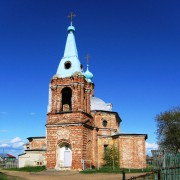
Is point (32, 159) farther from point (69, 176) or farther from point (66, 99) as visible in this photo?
point (69, 176)

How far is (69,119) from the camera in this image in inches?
1217

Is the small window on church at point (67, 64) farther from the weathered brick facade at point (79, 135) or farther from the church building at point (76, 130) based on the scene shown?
the weathered brick facade at point (79, 135)

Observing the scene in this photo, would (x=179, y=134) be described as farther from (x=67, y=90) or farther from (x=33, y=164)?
(x=33, y=164)

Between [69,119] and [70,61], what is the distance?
21.4 feet

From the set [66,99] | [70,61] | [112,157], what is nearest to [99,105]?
[66,99]

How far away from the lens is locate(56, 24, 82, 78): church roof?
3291 cm

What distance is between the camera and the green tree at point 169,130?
131 ft

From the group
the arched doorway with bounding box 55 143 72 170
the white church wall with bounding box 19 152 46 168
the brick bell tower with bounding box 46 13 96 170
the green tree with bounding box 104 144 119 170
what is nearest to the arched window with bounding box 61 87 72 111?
the brick bell tower with bounding box 46 13 96 170

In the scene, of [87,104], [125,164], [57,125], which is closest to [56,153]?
[57,125]

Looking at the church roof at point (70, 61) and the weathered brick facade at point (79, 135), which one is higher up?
the church roof at point (70, 61)

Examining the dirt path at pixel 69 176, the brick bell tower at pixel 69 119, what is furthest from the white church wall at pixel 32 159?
the dirt path at pixel 69 176

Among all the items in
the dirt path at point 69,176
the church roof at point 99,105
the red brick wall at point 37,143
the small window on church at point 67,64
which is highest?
the small window on church at point 67,64

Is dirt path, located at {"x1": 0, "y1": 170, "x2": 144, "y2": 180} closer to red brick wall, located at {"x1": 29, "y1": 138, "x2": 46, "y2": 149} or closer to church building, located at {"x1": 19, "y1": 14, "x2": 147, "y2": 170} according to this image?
church building, located at {"x1": 19, "y1": 14, "x2": 147, "y2": 170}

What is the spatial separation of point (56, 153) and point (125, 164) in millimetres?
8957
